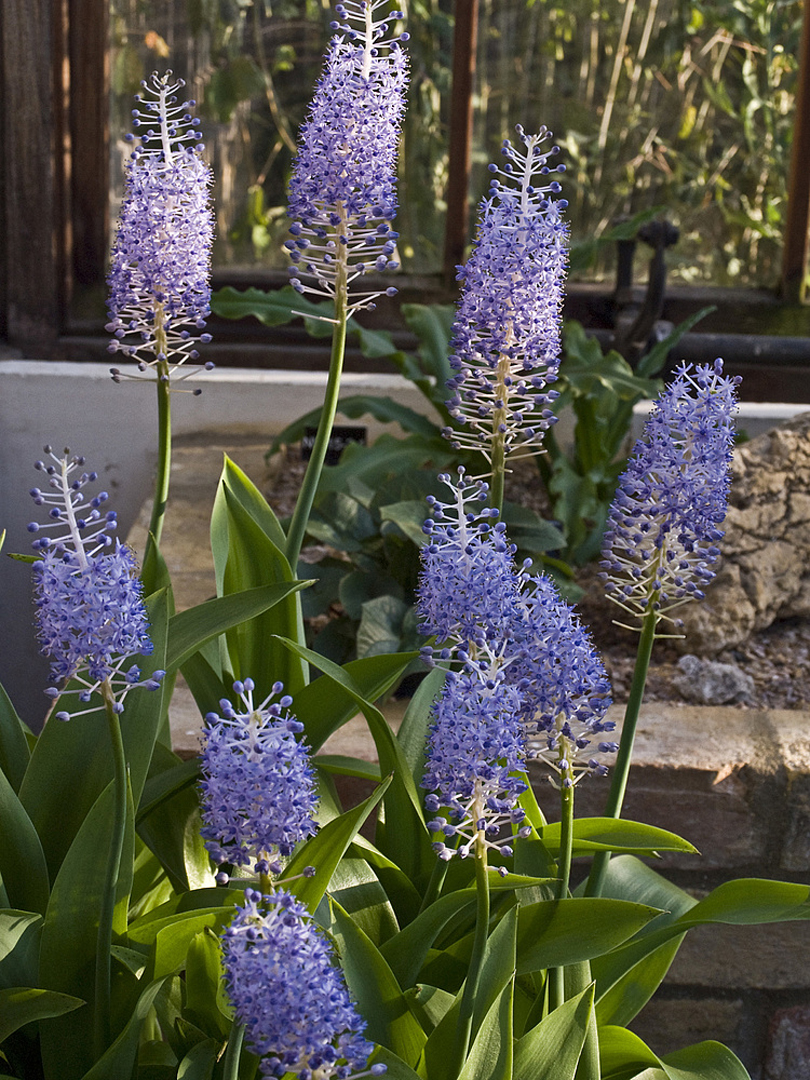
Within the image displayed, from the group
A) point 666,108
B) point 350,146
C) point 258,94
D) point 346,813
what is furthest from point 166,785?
point 666,108

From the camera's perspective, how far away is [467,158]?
3.08 m

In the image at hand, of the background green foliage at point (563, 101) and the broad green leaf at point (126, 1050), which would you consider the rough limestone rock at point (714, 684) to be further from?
the background green foliage at point (563, 101)

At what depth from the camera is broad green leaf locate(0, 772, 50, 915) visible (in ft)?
3.40

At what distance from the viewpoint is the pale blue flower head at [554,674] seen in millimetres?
794

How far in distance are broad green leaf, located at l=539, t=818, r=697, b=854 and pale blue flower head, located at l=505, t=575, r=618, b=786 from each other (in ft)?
0.90

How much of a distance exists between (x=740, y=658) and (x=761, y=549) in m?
0.22

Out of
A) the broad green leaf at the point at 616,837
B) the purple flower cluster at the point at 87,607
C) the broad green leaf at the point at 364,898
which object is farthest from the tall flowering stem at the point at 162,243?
the broad green leaf at the point at 616,837

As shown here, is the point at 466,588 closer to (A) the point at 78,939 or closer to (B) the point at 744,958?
(A) the point at 78,939

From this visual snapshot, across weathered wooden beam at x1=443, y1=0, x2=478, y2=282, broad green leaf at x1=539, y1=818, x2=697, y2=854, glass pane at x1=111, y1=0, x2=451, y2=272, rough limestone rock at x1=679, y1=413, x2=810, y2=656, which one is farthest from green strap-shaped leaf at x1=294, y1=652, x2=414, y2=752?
glass pane at x1=111, y1=0, x2=451, y2=272

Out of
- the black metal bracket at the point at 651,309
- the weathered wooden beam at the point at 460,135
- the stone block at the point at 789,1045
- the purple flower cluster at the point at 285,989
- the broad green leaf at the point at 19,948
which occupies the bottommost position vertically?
the stone block at the point at 789,1045

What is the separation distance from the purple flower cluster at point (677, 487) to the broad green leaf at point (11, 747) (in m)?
0.65

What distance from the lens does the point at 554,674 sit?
2.60 feet

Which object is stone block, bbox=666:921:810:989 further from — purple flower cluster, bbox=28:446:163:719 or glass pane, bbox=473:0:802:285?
glass pane, bbox=473:0:802:285

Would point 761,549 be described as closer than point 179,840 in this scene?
No
